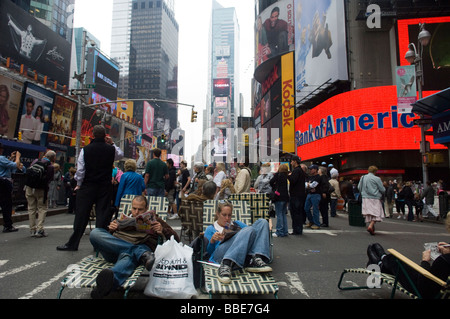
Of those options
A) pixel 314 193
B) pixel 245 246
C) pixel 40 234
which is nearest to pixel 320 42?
pixel 314 193

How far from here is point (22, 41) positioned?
32812 mm

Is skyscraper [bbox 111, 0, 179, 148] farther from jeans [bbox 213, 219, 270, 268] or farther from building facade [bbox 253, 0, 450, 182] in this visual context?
jeans [bbox 213, 219, 270, 268]

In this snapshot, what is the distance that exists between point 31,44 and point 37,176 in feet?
118

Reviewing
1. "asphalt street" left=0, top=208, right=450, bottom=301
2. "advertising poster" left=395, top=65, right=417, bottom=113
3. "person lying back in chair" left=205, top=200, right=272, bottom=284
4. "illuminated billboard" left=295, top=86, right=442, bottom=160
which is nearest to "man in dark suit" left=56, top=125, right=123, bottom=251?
"asphalt street" left=0, top=208, right=450, bottom=301

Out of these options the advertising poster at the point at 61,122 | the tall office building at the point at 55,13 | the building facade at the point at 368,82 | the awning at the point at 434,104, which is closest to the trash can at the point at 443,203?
the awning at the point at 434,104

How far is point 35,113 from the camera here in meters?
29.8

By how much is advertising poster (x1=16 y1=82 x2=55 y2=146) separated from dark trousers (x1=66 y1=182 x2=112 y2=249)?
26239 mm

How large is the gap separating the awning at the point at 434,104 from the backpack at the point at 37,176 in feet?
41.4

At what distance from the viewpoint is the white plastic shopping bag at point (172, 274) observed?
2.95 metres

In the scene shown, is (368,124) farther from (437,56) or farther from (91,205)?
(91,205)

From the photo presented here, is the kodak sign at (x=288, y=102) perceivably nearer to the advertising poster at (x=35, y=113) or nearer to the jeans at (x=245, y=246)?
the advertising poster at (x=35, y=113)

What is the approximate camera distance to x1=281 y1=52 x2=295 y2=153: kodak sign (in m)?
50.3
